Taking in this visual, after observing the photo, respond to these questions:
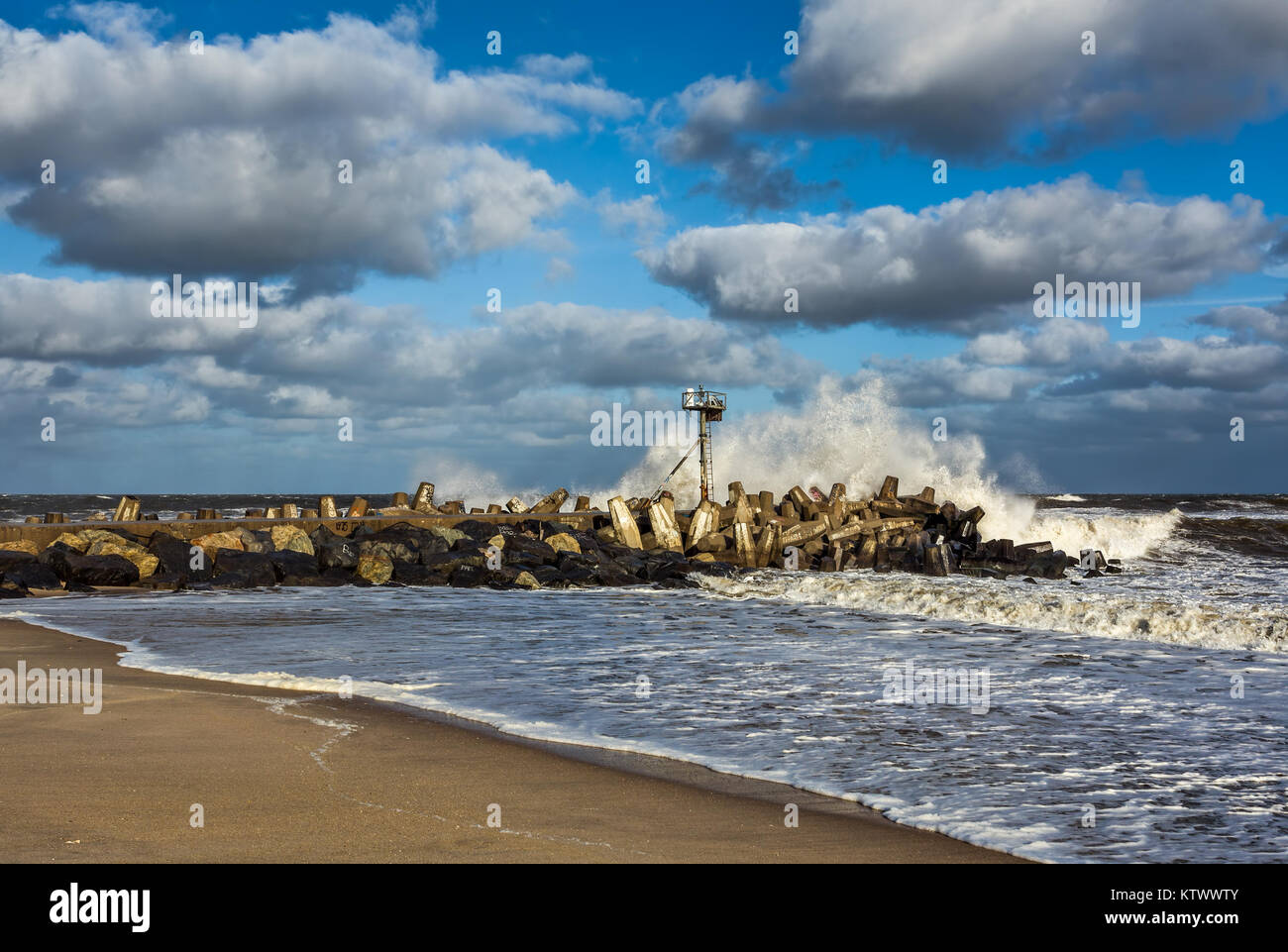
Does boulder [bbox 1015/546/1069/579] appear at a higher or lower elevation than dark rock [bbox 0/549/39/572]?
lower

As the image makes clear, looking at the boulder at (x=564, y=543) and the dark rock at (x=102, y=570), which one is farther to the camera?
the boulder at (x=564, y=543)

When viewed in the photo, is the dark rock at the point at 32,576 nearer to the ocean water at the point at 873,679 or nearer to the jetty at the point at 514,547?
the jetty at the point at 514,547

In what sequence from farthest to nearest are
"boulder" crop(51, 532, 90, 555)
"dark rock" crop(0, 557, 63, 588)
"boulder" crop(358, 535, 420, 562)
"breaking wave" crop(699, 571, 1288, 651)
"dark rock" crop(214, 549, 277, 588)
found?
"boulder" crop(358, 535, 420, 562), "boulder" crop(51, 532, 90, 555), "dark rock" crop(214, 549, 277, 588), "dark rock" crop(0, 557, 63, 588), "breaking wave" crop(699, 571, 1288, 651)

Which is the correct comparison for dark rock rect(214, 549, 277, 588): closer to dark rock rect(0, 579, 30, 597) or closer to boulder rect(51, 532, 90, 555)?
boulder rect(51, 532, 90, 555)

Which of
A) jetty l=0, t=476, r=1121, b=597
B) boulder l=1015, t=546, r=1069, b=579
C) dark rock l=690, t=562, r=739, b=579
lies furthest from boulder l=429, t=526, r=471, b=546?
boulder l=1015, t=546, r=1069, b=579

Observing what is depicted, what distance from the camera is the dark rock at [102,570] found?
523 inches

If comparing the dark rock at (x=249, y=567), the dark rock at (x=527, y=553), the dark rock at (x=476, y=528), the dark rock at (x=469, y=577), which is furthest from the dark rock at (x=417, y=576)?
the dark rock at (x=476, y=528)

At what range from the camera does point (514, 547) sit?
16.1m

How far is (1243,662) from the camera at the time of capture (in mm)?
8000

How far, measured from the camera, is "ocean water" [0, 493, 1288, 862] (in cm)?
423

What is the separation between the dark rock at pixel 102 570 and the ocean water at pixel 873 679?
3.56 ft

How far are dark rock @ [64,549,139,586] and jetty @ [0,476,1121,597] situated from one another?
19 mm
